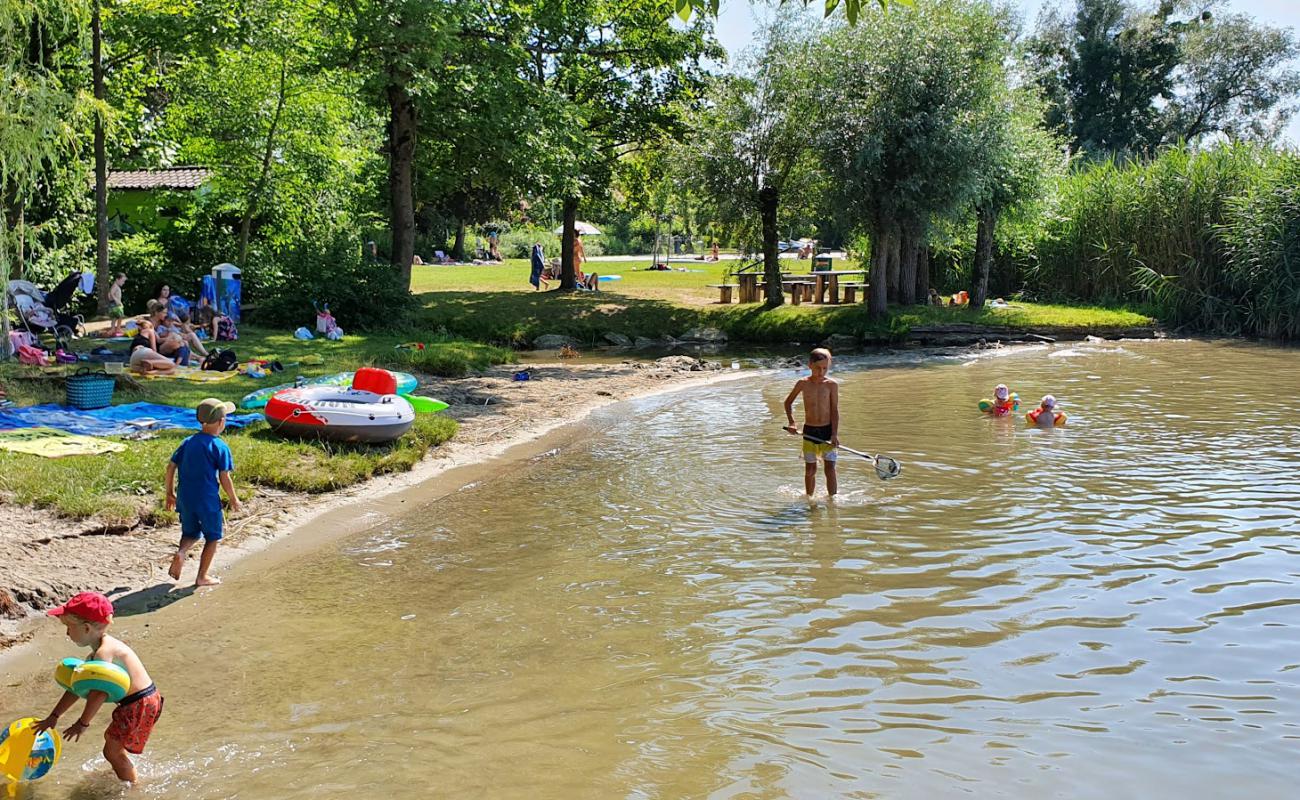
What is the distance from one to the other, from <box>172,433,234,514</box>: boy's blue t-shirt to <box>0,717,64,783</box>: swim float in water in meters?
3.02

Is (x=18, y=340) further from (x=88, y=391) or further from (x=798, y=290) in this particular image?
(x=798, y=290)

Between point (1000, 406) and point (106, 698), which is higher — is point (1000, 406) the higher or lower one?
the higher one

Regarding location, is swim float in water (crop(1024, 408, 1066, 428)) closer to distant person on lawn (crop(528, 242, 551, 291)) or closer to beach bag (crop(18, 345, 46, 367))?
beach bag (crop(18, 345, 46, 367))

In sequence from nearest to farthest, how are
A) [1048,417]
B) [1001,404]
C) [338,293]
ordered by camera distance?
[1048,417]
[1001,404]
[338,293]

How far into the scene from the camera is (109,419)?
11.7m

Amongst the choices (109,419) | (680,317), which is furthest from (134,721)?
(680,317)

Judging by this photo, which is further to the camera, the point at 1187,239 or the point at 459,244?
the point at 459,244

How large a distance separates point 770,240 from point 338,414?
19.1 metres

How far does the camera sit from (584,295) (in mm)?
30422

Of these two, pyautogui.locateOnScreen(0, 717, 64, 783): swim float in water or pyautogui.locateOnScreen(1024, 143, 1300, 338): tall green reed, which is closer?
pyautogui.locateOnScreen(0, 717, 64, 783): swim float in water

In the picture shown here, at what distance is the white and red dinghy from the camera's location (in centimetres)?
1129

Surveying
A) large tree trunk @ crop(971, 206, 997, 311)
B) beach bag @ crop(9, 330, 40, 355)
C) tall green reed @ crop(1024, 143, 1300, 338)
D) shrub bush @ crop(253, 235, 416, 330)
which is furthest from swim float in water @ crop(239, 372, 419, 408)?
tall green reed @ crop(1024, 143, 1300, 338)

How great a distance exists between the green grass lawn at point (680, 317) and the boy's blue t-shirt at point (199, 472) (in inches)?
686

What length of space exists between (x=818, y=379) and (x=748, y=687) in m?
4.87
